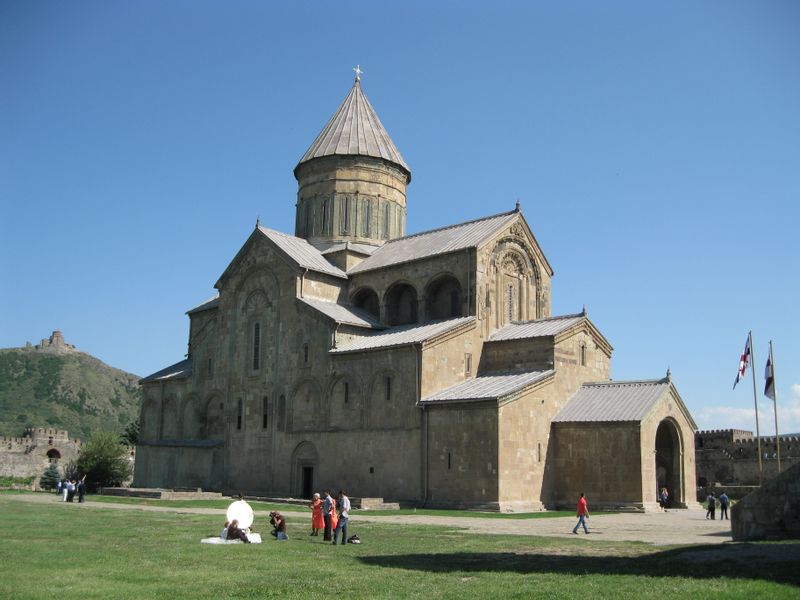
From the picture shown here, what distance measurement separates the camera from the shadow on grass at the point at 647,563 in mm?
12719

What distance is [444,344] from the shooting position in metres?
35.2

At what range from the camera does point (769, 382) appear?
35562 millimetres

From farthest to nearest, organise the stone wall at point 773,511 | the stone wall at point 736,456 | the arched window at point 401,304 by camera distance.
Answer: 1. the stone wall at point 736,456
2. the arched window at point 401,304
3. the stone wall at point 773,511

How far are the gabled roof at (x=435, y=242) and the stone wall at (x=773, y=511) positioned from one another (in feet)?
69.3

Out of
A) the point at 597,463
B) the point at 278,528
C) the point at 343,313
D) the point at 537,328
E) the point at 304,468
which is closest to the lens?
the point at 278,528

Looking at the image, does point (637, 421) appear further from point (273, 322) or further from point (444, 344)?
point (273, 322)

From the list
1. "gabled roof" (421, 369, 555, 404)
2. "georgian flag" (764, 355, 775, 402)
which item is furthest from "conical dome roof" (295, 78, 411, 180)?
"georgian flag" (764, 355, 775, 402)

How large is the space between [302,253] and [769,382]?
898 inches

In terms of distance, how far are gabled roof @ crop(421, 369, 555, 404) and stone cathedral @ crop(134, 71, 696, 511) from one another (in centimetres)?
13

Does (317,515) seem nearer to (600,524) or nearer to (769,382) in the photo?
(600,524)

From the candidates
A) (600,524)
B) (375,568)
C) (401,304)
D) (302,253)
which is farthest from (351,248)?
(375,568)

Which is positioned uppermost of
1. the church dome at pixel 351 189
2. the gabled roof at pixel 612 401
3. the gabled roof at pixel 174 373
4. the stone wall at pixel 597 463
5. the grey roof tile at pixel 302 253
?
the church dome at pixel 351 189

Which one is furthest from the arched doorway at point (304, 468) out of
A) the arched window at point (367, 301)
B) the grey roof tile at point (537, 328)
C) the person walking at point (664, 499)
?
the person walking at point (664, 499)

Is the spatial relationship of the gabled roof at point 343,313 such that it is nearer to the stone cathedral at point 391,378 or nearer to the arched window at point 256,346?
the stone cathedral at point 391,378
